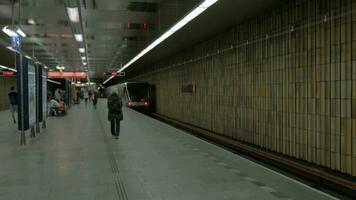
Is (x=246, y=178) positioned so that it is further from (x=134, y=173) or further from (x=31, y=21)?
(x=31, y=21)

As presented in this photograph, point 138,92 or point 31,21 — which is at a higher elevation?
point 31,21

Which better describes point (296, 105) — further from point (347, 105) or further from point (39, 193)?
point (39, 193)

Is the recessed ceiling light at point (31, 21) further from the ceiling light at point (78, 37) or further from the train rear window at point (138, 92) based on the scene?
the train rear window at point (138, 92)

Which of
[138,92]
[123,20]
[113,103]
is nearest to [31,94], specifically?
[113,103]

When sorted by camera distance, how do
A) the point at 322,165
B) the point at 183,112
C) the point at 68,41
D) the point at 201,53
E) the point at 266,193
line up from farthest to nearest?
the point at 183,112 < the point at 68,41 < the point at 201,53 < the point at 322,165 < the point at 266,193

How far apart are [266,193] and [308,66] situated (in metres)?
3.66

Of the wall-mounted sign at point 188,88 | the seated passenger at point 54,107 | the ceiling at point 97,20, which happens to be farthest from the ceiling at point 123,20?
the seated passenger at point 54,107

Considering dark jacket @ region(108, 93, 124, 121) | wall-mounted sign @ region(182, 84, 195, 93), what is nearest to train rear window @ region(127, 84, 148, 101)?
wall-mounted sign @ region(182, 84, 195, 93)

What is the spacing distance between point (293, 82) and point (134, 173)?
4.21 m

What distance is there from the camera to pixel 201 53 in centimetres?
1578

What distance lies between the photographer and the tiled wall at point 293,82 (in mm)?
6762

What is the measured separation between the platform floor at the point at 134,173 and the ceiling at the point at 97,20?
11.1ft

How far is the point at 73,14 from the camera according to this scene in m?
11.8

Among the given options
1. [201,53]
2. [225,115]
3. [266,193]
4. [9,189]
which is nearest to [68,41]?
[201,53]
